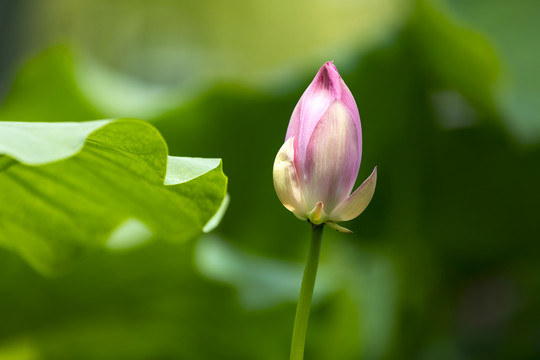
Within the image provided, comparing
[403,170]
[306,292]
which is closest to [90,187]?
[306,292]

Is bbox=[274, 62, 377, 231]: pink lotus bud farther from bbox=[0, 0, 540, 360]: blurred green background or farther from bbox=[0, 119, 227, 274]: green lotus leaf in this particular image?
bbox=[0, 0, 540, 360]: blurred green background

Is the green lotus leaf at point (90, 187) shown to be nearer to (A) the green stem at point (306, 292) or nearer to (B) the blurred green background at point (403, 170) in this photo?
(A) the green stem at point (306, 292)

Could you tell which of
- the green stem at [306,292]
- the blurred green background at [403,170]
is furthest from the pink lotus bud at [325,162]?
the blurred green background at [403,170]

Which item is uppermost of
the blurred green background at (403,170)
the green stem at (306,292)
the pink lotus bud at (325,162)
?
the pink lotus bud at (325,162)

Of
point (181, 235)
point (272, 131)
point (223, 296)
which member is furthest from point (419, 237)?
point (181, 235)

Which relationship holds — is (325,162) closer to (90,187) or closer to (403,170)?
(90,187)
